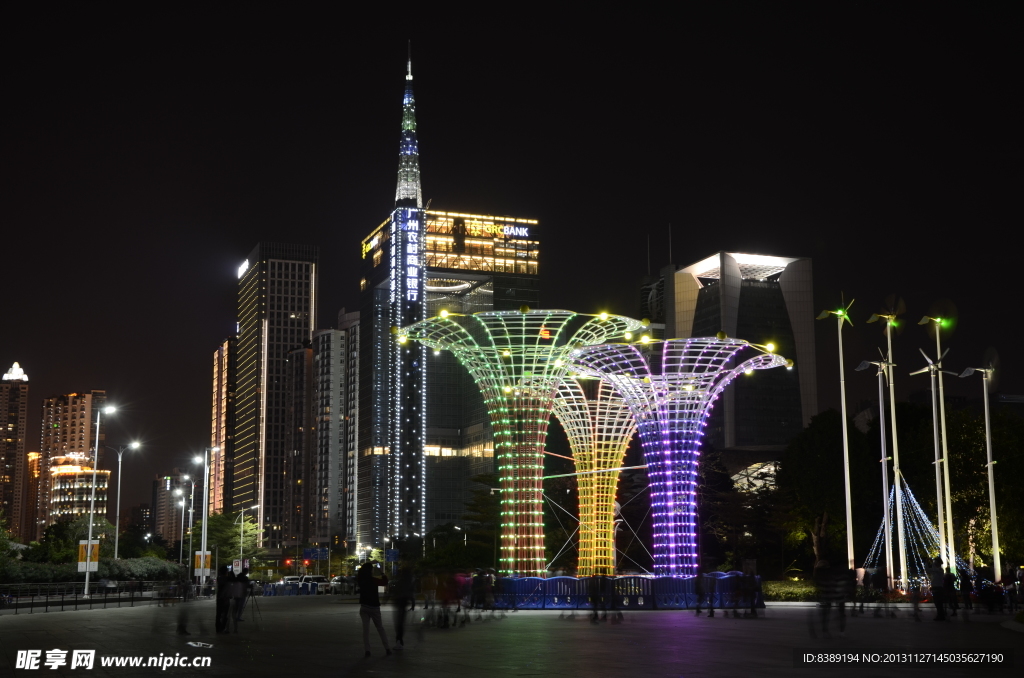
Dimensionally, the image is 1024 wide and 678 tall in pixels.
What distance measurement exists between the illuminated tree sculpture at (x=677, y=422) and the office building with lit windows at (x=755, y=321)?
137 m

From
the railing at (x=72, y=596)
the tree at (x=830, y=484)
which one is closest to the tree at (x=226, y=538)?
the railing at (x=72, y=596)

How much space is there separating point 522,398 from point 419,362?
432 feet

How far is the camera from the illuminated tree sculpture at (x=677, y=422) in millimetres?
40844

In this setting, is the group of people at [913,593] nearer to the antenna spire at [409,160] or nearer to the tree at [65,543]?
the tree at [65,543]

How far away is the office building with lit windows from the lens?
179 m

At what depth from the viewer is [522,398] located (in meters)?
40.2

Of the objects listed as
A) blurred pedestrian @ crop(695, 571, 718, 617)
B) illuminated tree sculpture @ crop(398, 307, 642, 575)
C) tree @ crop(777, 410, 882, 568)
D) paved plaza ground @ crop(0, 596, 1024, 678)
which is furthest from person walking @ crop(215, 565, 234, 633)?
tree @ crop(777, 410, 882, 568)

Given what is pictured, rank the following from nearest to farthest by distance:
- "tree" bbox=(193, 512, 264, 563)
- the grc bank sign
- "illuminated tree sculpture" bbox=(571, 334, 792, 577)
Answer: "illuminated tree sculpture" bbox=(571, 334, 792, 577) → "tree" bbox=(193, 512, 264, 563) → the grc bank sign

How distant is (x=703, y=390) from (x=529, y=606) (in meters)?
10.2

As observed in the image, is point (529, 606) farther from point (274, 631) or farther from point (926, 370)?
point (926, 370)

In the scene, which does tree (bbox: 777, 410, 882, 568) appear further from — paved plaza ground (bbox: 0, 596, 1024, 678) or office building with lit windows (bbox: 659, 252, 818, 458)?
office building with lit windows (bbox: 659, 252, 818, 458)

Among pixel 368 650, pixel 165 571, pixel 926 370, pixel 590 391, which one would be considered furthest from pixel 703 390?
pixel 590 391

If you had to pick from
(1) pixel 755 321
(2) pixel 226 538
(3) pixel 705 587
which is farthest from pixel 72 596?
(1) pixel 755 321

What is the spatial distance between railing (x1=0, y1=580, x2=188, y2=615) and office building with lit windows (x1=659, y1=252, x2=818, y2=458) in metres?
130
